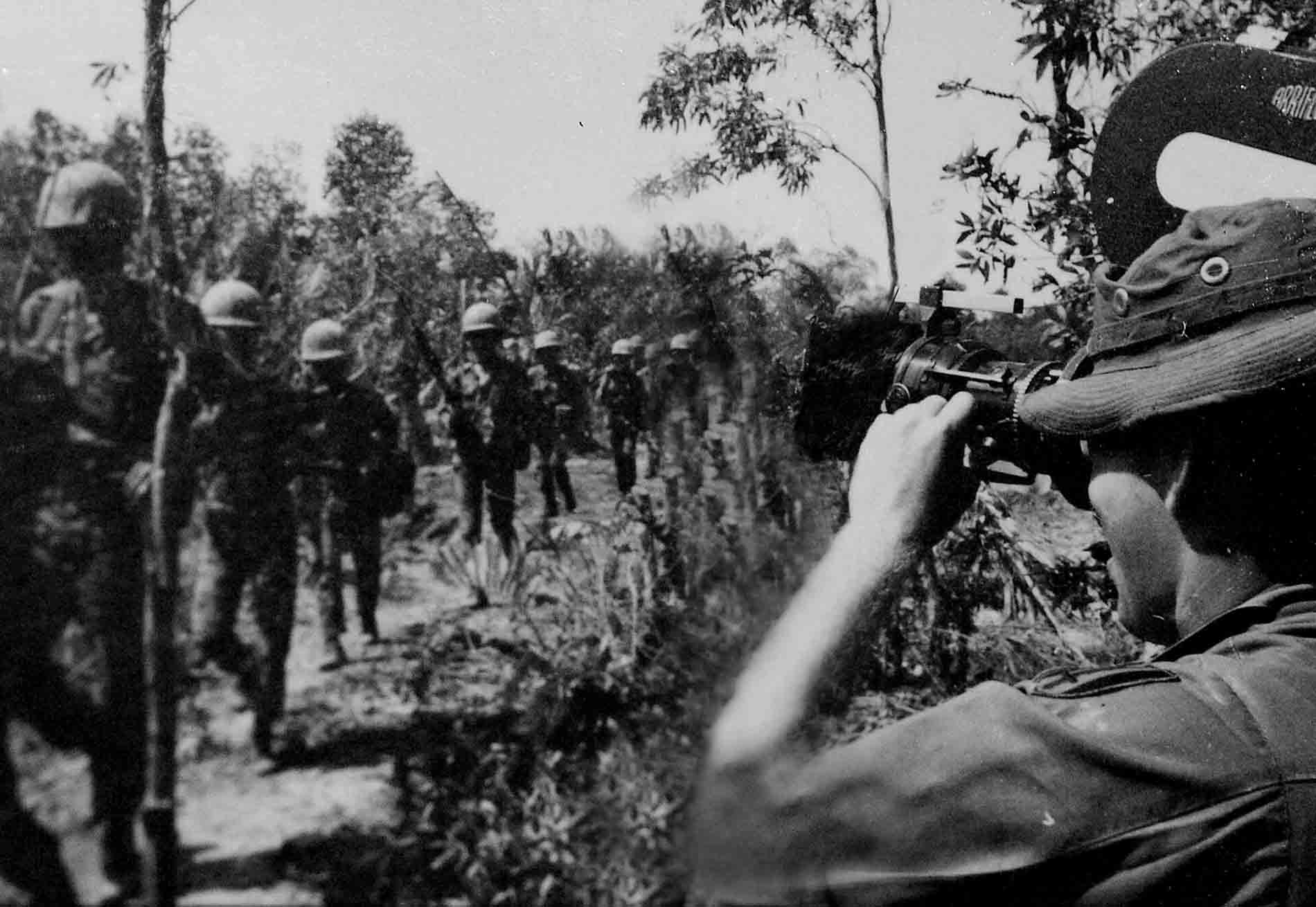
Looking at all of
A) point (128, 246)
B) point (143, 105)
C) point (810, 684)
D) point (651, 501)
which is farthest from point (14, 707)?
point (651, 501)

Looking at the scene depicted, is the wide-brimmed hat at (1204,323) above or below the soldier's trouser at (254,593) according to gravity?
above

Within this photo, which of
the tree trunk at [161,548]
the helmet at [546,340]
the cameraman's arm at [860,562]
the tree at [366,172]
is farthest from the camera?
the helmet at [546,340]

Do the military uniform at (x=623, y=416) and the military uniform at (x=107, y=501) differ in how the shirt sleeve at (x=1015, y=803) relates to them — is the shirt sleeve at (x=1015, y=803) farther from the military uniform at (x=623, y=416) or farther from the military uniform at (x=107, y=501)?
the military uniform at (x=623, y=416)

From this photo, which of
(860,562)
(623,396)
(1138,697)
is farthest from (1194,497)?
(623,396)

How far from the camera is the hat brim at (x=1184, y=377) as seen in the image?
1.11 metres

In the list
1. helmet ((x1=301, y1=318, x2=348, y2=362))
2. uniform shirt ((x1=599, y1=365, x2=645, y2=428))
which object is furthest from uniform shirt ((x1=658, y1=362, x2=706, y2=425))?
helmet ((x1=301, y1=318, x2=348, y2=362))

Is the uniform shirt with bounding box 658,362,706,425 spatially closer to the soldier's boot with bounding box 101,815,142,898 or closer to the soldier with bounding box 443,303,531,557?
the soldier with bounding box 443,303,531,557

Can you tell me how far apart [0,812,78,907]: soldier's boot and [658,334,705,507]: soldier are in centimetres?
159

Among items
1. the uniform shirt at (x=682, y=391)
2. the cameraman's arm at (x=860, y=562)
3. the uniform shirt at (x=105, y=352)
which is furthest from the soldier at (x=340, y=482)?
the uniform shirt at (x=682, y=391)

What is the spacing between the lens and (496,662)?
1.69m

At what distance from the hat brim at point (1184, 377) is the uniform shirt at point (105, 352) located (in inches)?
48.2

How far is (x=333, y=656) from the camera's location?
4.51ft

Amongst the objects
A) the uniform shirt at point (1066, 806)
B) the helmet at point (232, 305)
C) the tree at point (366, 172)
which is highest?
the tree at point (366, 172)

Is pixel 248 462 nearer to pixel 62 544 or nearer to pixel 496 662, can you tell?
pixel 62 544
